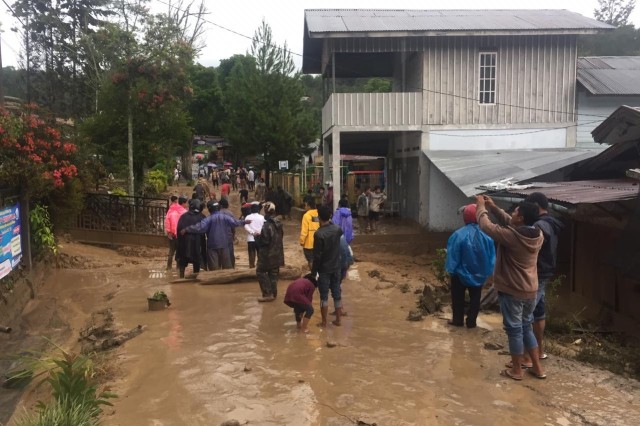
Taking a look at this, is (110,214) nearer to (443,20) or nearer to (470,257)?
(443,20)

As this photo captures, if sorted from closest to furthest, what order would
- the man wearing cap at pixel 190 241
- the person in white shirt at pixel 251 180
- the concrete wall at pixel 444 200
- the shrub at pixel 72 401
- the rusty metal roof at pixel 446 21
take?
the shrub at pixel 72 401
the man wearing cap at pixel 190 241
the rusty metal roof at pixel 446 21
the concrete wall at pixel 444 200
the person in white shirt at pixel 251 180

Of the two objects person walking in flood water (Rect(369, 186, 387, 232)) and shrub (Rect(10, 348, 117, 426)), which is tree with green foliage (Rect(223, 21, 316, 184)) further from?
shrub (Rect(10, 348, 117, 426))

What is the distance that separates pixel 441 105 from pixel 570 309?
30.8 feet

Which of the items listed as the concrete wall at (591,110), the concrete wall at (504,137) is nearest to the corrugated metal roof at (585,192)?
the concrete wall at (504,137)

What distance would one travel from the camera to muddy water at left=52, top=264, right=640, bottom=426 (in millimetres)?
4488

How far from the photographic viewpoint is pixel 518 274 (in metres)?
5.02

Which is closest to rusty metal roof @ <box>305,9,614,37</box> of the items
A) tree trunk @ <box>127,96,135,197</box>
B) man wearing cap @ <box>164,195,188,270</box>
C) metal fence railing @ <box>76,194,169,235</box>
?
tree trunk @ <box>127,96,135,197</box>

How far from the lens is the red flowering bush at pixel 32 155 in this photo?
9539 millimetres

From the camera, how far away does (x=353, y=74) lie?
2156cm

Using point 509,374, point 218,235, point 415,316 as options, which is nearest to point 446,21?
point 218,235

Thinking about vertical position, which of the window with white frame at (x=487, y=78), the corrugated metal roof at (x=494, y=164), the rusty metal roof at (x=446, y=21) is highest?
the rusty metal roof at (x=446, y=21)

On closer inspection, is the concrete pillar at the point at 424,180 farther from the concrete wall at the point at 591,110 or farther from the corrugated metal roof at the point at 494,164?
the concrete wall at the point at 591,110

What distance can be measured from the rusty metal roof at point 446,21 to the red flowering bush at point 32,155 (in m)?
7.84

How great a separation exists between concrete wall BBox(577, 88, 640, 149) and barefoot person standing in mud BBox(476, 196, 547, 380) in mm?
13548
